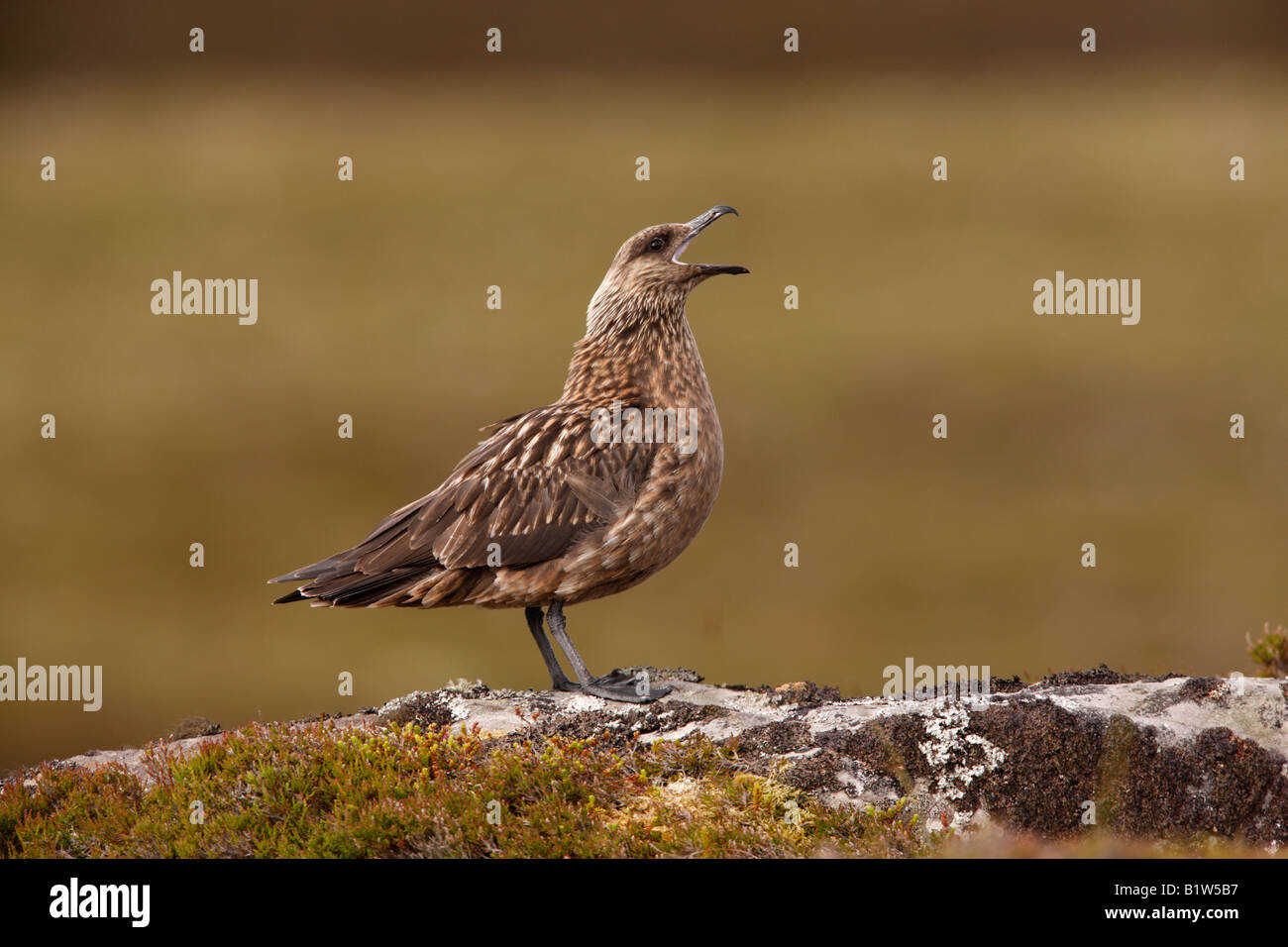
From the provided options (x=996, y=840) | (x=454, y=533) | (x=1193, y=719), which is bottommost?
(x=996, y=840)

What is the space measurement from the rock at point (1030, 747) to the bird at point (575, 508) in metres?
0.63

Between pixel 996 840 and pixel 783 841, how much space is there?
1.10 m

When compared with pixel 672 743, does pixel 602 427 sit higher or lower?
higher

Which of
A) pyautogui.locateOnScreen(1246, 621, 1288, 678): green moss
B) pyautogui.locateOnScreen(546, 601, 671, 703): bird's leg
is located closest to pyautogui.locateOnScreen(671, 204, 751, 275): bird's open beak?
pyautogui.locateOnScreen(546, 601, 671, 703): bird's leg

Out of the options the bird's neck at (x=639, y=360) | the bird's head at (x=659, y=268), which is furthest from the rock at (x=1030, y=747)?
the bird's head at (x=659, y=268)

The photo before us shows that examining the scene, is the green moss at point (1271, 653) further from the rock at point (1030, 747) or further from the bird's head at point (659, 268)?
the bird's head at point (659, 268)

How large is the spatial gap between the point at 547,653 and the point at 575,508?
114cm

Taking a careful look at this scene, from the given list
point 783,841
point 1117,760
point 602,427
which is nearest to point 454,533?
point 602,427

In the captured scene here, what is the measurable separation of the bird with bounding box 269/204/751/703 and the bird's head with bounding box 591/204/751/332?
1cm

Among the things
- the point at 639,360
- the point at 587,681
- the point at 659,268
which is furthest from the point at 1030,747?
the point at 659,268

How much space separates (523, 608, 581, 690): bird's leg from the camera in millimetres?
8273
